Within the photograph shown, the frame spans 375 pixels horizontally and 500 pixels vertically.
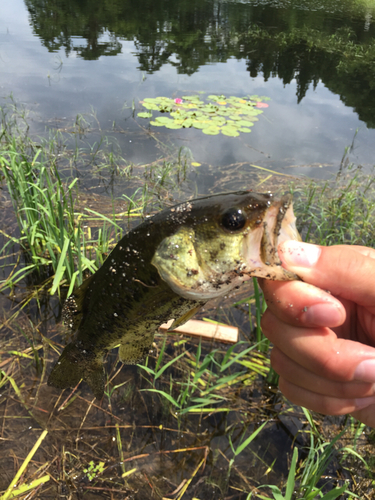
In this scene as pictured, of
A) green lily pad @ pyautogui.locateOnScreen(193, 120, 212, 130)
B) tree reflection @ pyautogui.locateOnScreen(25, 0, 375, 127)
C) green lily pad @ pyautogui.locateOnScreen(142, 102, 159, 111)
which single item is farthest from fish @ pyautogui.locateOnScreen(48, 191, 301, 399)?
tree reflection @ pyautogui.locateOnScreen(25, 0, 375, 127)

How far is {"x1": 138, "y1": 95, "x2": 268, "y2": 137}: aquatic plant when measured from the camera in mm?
7496

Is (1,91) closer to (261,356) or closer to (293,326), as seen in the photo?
(261,356)

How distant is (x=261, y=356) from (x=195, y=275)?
223 centimetres

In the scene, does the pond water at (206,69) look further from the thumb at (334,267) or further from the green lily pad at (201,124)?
the thumb at (334,267)

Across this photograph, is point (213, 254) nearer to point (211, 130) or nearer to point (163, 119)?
point (211, 130)

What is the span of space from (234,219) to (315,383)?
0.99m

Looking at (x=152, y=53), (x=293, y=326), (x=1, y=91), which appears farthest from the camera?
(x=152, y=53)

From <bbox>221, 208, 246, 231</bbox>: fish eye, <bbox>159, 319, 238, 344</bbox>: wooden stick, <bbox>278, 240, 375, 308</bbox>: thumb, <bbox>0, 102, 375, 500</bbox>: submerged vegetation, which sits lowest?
<bbox>0, 102, 375, 500</bbox>: submerged vegetation

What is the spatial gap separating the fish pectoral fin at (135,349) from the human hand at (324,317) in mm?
823

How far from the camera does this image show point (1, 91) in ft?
26.9

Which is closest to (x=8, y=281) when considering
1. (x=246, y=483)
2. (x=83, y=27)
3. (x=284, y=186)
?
(x=246, y=483)

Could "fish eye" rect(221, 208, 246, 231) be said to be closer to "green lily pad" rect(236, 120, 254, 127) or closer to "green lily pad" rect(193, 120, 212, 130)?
"green lily pad" rect(193, 120, 212, 130)

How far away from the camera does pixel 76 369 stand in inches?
87.6

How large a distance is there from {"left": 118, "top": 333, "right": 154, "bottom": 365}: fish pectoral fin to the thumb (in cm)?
105
